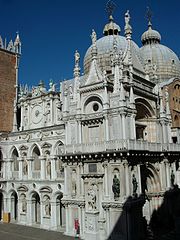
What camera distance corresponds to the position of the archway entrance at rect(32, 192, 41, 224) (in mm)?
31091

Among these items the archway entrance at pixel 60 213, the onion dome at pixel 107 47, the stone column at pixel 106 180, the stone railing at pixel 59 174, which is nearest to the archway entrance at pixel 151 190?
the stone column at pixel 106 180

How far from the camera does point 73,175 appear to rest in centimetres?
2598

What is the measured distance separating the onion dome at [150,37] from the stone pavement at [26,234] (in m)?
33.7

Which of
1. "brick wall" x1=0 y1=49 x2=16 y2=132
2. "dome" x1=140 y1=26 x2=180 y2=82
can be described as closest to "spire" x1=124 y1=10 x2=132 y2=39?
"dome" x1=140 y1=26 x2=180 y2=82

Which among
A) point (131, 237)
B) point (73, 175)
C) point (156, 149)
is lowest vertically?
point (131, 237)

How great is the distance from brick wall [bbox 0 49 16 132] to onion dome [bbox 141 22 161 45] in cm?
2162

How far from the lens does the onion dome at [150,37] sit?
4866 cm

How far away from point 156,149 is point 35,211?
14242 millimetres

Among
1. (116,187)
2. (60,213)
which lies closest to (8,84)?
(60,213)

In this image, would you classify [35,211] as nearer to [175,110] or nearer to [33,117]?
[33,117]

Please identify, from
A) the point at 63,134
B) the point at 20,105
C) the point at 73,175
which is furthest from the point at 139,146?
the point at 20,105

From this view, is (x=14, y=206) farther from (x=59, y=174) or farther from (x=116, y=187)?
(x=116, y=187)

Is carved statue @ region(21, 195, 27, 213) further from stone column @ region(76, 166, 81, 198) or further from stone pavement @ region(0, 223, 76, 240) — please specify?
stone column @ region(76, 166, 81, 198)

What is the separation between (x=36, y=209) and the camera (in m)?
31.5
